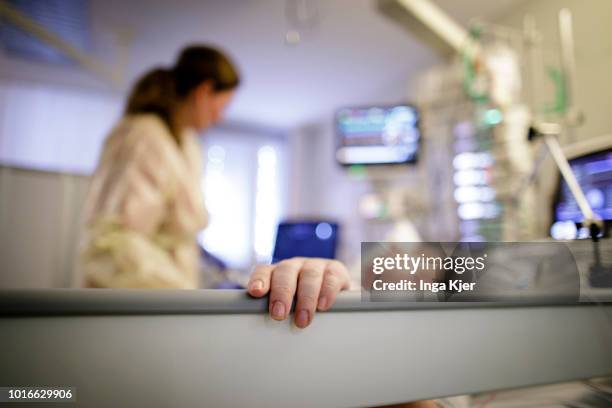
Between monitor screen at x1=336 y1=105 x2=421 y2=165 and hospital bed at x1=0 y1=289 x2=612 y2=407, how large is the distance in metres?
1.57

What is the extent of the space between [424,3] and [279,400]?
1.27 meters

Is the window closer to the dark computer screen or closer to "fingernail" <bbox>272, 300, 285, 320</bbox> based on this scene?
the dark computer screen

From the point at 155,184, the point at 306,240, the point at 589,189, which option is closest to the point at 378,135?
the point at 306,240

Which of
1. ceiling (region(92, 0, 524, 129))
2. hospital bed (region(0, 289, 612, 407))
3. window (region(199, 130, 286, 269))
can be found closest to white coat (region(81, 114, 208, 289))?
hospital bed (region(0, 289, 612, 407))

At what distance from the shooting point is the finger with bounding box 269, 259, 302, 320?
1.21ft

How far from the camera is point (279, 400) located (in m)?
0.38

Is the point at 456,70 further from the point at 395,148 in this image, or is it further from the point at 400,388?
the point at 400,388

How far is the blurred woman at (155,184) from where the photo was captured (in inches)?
38.4

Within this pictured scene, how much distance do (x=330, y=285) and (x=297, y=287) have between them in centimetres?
3

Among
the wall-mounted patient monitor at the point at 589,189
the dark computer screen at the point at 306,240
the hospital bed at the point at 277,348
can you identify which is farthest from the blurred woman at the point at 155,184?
the wall-mounted patient monitor at the point at 589,189

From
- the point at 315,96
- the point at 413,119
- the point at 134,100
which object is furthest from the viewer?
the point at 315,96

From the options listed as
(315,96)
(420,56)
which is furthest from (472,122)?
(315,96)

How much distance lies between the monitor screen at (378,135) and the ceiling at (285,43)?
1.49ft

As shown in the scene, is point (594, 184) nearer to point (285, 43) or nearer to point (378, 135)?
point (378, 135)
